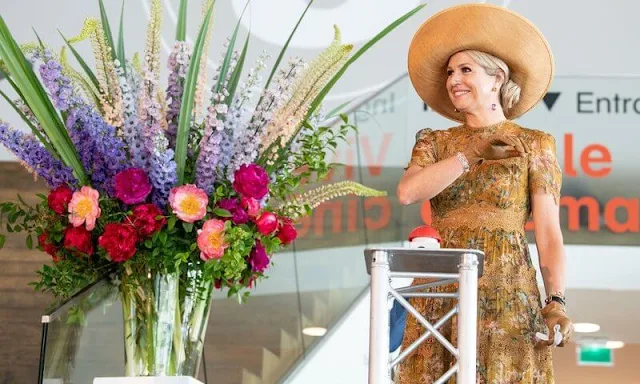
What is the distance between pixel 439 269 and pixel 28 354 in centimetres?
492

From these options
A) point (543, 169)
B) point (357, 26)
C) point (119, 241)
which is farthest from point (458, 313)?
point (357, 26)

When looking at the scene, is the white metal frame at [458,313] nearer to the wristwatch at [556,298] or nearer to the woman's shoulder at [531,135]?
the wristwatch at [556,298]

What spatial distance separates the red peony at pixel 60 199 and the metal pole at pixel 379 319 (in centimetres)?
59

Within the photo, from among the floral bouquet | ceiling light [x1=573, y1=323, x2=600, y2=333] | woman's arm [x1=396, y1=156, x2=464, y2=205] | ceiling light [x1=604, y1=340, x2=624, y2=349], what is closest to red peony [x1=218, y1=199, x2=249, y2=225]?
the floral bouquet

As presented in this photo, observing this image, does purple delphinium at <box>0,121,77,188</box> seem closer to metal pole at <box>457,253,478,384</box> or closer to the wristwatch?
metal pole at <box>457,253,478,384</box>

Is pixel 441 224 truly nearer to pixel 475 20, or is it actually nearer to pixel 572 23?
pixel 475 20

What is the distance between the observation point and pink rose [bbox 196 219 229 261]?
2.26 m

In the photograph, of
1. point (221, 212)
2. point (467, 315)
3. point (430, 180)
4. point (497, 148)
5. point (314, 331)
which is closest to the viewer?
point (467, 315)

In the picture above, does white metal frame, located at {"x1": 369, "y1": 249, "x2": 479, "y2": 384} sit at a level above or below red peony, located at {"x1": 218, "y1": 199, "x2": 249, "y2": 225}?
below

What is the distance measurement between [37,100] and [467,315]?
888 millimetres

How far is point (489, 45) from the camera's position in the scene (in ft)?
9.48

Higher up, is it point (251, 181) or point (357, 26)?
point (357, 26)

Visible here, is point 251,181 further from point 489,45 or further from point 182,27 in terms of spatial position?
point 489,45

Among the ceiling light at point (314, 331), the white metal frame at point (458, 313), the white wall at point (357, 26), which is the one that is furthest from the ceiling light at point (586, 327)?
the white metal frame at point (458, 313)
